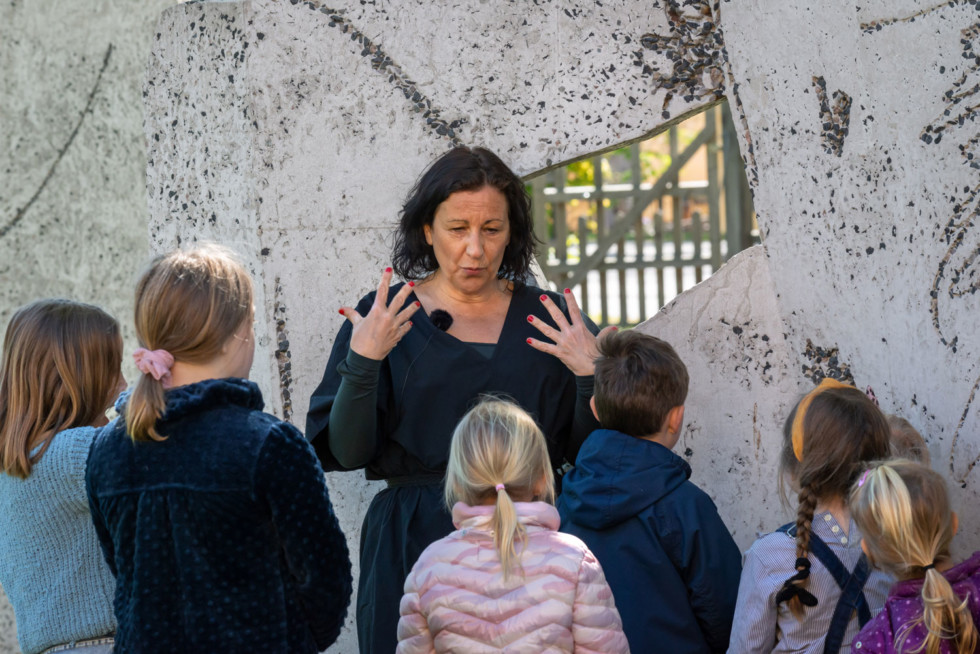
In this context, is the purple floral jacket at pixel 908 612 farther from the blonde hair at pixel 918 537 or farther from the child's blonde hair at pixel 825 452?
the child's blonde hair at pixel 825 452

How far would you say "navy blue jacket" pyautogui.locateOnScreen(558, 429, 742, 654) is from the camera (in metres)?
2.30

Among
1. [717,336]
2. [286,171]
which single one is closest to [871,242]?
[717,336]

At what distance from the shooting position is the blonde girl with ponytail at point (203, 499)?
6.11ft

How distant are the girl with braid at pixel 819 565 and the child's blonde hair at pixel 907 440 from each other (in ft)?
0.92

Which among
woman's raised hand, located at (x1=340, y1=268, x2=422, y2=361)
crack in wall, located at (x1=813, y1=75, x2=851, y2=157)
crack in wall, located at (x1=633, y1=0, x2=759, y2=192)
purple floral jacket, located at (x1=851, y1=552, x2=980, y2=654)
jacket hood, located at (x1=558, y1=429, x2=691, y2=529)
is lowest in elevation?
purple floral jacket, located at (x1=851, y1=552, x2=980, y2=654)

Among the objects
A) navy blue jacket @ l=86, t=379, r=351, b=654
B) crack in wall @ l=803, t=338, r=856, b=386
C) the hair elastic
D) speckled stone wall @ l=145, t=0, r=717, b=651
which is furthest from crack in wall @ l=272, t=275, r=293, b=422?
the hair elastic

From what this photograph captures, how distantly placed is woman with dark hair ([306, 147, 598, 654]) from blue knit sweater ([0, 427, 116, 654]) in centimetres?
58

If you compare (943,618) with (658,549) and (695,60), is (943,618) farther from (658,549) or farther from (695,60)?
(695,60)

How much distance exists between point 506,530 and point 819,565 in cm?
66

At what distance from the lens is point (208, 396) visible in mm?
1888

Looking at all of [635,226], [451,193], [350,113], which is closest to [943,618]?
[451,193]

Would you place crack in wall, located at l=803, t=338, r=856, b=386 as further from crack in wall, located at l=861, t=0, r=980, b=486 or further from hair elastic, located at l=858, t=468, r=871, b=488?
hair elastic, located at l=858, t=468, r=871, b=488

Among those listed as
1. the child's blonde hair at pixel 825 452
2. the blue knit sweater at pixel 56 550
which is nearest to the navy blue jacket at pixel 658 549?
the child's blonde hair at pixel 825 452

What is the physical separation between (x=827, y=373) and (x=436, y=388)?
109cm
